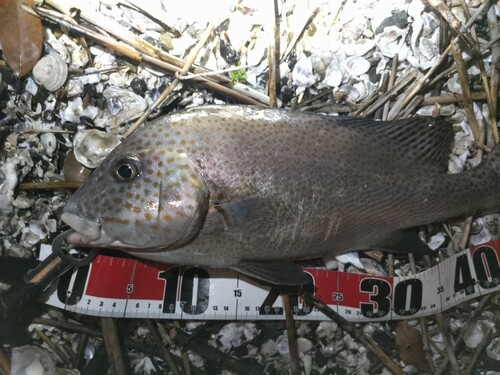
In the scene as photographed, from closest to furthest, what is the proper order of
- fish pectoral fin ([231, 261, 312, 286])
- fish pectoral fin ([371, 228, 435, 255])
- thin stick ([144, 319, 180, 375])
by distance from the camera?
fish pectoral fin ([231, 261, 312, 286]) < fish pectoral fin ([371, 228, 435, 255]) < thin stick ([144, 319, 180, 375])

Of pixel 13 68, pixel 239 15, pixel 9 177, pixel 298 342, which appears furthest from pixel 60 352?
pixel 239 15

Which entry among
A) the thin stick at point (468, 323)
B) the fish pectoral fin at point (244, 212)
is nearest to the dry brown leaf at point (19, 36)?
the fish pectoral fin at point (244, 212)

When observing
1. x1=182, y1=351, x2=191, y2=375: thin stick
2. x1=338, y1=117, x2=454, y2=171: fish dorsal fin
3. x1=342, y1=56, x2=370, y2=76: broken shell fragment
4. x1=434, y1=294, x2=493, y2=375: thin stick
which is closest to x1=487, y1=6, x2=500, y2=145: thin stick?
x1=338, y1=117, x2=454, y2=171: fish dorsal fin

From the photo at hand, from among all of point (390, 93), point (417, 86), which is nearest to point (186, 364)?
point (390, 93)

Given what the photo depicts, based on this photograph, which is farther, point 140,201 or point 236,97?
point 236,97

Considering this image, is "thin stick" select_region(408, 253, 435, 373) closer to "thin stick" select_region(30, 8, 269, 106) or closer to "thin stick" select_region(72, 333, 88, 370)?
"thin stick" select_region(30, 8, 269, 106)

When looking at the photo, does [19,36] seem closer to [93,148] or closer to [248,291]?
[93,148]

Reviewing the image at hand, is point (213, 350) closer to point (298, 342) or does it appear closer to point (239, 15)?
point (298, 342)
